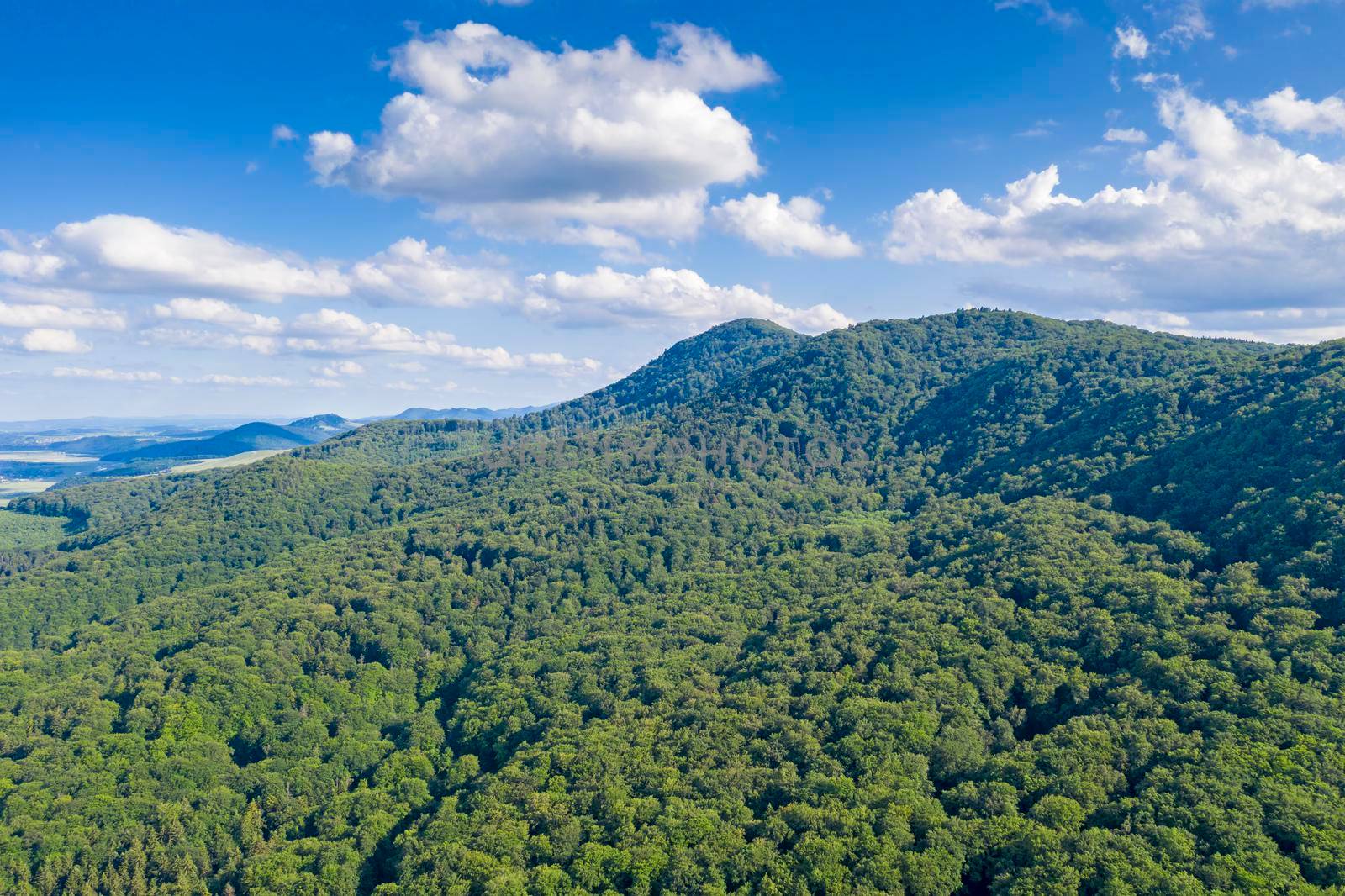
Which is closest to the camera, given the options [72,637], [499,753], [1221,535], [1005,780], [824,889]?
[824,889]

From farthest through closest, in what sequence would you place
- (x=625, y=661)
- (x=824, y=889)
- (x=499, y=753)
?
(x=625, y=661) → (x=499, y=753) → (x=824, y=889)

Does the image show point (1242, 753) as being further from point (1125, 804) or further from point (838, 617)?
point (838, 617)

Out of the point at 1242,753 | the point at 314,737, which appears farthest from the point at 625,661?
the point at 1242,753

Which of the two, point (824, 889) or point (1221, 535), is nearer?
point (824, 889)

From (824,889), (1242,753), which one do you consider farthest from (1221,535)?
(824,889)

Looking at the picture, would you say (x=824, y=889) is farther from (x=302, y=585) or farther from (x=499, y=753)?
(x=302, y=585)

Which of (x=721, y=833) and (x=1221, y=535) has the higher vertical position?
(x=1221, y=535)

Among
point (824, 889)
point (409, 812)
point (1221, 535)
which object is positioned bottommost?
point (409, 812)
